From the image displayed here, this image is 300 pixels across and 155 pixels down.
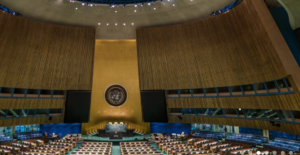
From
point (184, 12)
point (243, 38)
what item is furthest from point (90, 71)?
point (243, 38)

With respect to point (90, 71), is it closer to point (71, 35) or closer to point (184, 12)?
point (71, 35)

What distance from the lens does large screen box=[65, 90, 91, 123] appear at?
16.8 m

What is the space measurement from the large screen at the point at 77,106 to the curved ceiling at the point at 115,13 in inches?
235

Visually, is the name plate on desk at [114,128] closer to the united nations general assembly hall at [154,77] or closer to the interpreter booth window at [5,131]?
the united nations general assembly hall at [154,77]

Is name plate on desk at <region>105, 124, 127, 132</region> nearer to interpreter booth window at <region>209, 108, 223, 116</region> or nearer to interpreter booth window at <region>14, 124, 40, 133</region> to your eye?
interpreter booth window at <region>14, 124, 40, 133</region>

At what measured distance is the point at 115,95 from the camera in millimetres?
20672

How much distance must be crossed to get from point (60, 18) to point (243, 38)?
14.0 metres

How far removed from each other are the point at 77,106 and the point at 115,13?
28.1 ft

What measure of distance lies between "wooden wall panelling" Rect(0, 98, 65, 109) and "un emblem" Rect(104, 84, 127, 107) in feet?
15.8

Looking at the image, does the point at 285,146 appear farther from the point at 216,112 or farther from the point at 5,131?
the point at 5,131

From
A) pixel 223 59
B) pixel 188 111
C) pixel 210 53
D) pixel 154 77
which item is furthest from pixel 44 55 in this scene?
pixel 223 59

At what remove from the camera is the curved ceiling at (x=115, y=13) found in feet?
49.1

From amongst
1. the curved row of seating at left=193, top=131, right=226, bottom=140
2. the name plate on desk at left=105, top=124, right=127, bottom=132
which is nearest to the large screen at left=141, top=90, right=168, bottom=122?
the name plate on desk at left=105, top=124, right=127, bottom=132

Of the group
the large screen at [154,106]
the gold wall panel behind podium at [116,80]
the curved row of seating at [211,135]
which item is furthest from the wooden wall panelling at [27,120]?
the curved row of seating at [211,135]
